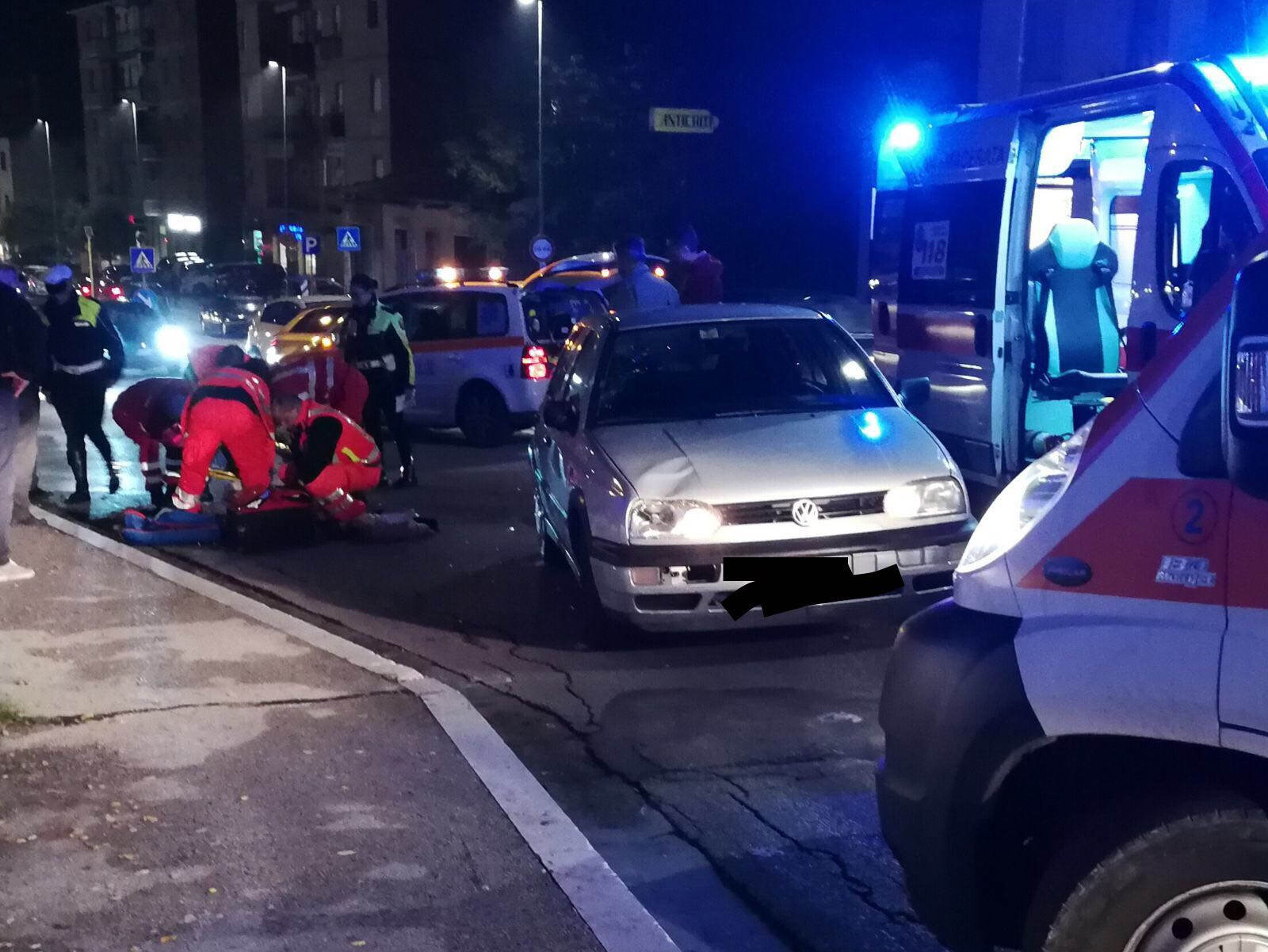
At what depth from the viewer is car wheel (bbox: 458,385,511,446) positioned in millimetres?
15391

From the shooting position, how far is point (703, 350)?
25.9 feet

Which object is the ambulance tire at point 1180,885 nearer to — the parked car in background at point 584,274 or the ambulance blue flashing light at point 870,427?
the ambulance blue flashing light at point 870,427

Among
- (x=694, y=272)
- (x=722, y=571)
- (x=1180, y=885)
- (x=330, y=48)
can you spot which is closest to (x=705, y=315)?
(x=722, y=571)

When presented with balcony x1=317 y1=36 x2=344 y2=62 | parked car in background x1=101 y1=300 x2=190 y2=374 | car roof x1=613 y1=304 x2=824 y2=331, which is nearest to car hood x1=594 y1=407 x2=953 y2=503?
car roof x1=613 y1=304 x2=824 y2=331

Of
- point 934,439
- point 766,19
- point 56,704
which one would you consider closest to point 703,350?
point 934,439

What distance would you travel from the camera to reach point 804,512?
6.61 m

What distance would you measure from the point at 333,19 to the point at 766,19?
87.8 feet

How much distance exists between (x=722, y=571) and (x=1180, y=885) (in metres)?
3.78

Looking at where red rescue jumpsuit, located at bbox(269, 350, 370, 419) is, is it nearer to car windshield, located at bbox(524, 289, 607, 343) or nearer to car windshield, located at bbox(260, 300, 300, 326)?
car windshield, located at bbox(524, 289, 607, 343)

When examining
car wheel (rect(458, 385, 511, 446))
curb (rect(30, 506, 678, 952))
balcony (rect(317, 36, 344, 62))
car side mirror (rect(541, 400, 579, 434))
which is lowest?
curb (rect(30, 506, 678, 952))

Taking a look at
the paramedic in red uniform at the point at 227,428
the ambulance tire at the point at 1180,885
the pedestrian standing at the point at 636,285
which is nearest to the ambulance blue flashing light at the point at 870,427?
the paramedic in red uniform at the point at 227,428

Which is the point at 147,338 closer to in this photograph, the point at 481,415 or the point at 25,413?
the point at 481,415

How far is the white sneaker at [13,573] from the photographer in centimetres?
865

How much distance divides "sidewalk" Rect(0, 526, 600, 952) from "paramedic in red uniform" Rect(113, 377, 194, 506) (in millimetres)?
3030
